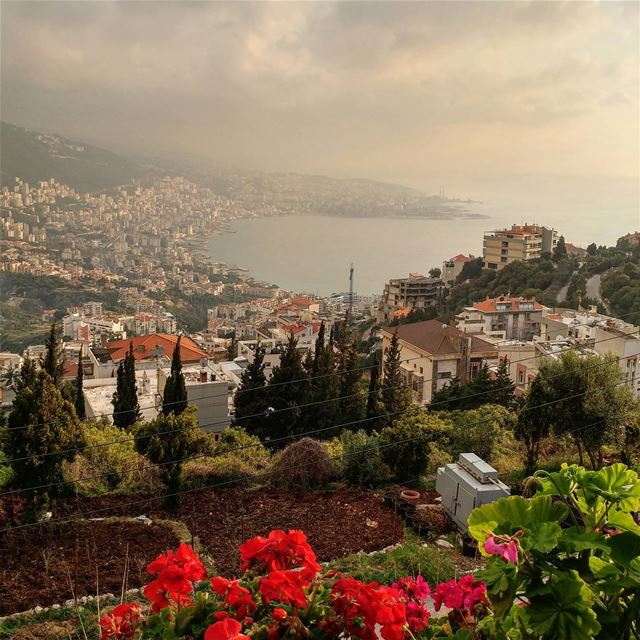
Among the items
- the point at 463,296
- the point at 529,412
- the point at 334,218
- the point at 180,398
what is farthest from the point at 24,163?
the point at 529,412

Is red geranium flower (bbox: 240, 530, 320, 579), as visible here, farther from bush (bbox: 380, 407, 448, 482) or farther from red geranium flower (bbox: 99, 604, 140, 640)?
bush (bbox: 380, 407, 448, 482)

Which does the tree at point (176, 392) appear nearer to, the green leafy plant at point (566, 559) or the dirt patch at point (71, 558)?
the dirt patch at point (71, 558)

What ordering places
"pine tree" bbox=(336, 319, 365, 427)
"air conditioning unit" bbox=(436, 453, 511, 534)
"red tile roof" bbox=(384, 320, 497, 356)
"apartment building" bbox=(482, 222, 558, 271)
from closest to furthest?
1. "air conditioning unit" bbox=(436, 453, 511, 534)
2. "pine tree" bbox=(336, 319, 365, 427)
3. "red tile roof" bbox=(384, 320, 497, 356)
4. "apartment building" bbox=(482, 222, 558, 271)

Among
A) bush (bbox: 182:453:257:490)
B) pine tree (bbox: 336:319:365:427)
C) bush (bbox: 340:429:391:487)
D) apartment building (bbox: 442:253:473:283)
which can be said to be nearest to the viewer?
bush (bbox: 182:453:257:490)

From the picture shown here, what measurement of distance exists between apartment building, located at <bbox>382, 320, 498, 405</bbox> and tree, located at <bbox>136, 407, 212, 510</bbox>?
11.6 meters

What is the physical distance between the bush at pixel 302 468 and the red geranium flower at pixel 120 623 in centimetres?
477

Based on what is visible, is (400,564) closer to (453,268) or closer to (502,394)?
(502,394)

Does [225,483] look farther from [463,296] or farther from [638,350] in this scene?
[463,296]

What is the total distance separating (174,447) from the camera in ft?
19.0

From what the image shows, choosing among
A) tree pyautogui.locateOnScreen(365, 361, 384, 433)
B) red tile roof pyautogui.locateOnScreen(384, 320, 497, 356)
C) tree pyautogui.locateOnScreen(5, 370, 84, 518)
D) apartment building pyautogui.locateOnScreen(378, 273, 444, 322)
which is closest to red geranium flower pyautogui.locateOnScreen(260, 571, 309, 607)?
tree pyautogui.locateOnScreen(5, 370, 84, 518)

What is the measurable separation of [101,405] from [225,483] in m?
8.75

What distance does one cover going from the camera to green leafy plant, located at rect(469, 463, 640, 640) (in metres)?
0.93

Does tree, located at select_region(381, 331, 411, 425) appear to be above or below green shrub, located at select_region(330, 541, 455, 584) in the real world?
below

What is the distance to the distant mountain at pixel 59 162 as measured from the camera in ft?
246
